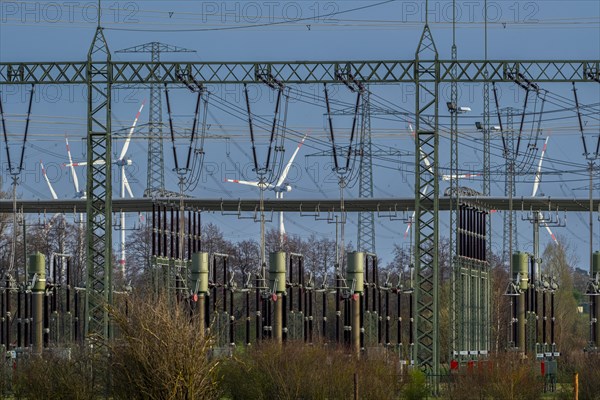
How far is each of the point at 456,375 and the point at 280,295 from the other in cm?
1407

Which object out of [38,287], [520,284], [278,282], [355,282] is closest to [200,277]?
[278,282]

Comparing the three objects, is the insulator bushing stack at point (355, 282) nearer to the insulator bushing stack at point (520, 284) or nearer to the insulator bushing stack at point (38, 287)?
the insulator bushing stack at point (520, 284)

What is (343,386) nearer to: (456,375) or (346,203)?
(456,375)

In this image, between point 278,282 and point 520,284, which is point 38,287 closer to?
point 278,282

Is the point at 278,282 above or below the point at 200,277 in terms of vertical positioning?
below

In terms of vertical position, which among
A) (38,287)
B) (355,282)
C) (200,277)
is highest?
(200,277)

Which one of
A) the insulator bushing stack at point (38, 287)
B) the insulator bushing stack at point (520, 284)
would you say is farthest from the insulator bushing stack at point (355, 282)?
the insulator bushing stack at point (38, 287)

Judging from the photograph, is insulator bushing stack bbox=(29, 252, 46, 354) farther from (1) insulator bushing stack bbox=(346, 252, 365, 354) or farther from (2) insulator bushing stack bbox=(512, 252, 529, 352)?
(2) insulator bushing stack bbox=(512, 252, 529, 352)

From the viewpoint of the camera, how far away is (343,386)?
1524 inches

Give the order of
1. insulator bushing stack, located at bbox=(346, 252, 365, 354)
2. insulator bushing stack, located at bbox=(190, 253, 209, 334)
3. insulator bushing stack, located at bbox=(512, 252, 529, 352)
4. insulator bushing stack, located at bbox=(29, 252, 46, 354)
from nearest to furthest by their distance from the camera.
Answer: insulator bushing stack, located at bbox=(190, 253, 209, 334)
insulator bushing stack, located at bbox=(346, 252, 365, 354)
insulator bushing stack, located at bbox=(29, 252, 46, 354)
insulator bushing stack, located at bbox=(512, 252, 529, 352)

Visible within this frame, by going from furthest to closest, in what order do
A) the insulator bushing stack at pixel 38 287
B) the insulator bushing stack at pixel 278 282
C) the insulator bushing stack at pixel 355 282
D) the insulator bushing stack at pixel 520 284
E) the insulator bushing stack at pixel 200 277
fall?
Result: the insulator bushing stack at pixel 520 284 < the insulator bushing stack at pixel 38 287 < the insulator bushing stack at pixel 355 282 < the insulator bushing stack at pixel 278 282 < the insulator bushing stack at pixel 200 277

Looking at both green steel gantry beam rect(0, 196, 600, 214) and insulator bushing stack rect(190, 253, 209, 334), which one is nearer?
insulator bushing stack rect(190, 253, 209, 334)

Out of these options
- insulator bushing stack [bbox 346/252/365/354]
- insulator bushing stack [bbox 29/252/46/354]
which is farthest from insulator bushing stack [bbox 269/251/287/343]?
insulator bushing stack [bbox 29/252/46/354]

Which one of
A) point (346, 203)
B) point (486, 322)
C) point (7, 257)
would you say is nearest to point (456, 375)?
point (486, 322)
